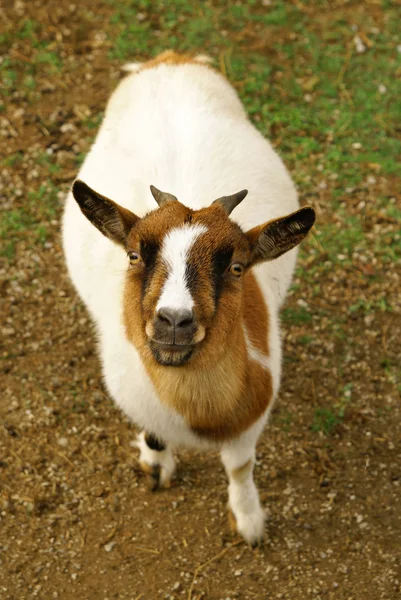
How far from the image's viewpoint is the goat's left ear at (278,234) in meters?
3.72

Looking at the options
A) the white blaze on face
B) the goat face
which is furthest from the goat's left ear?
the white blaze on face

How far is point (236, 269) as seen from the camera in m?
3.76

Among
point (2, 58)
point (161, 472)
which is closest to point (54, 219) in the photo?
point (2, 58)

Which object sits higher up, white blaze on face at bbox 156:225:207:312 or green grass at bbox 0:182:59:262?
white blaze on face at bbox 156:225:207:312

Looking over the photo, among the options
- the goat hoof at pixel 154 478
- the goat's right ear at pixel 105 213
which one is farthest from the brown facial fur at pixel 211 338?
the goat hoof at pixel 154 478

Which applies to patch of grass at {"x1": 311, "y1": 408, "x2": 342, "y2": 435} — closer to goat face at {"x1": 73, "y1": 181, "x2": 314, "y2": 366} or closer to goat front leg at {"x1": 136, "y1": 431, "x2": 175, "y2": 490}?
goat front leg at {"x1": 136, "y1": 431, "x2": 175, "y2": 490}

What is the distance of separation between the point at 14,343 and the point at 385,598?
335cm

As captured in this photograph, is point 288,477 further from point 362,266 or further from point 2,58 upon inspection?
point 2,58

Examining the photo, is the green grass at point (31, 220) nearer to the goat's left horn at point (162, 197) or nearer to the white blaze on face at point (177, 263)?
the goat's left horn at point (162, 197)

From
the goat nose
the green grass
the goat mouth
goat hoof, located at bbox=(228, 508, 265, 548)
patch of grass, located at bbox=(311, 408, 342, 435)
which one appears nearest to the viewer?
the goat nose

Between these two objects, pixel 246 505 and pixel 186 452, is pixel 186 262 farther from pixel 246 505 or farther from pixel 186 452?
pixel 186 452

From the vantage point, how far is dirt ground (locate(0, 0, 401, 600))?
16.1 ft

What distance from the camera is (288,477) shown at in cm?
543

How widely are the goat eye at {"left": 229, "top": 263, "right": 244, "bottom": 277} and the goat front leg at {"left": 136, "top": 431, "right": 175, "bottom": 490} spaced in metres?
1.81
